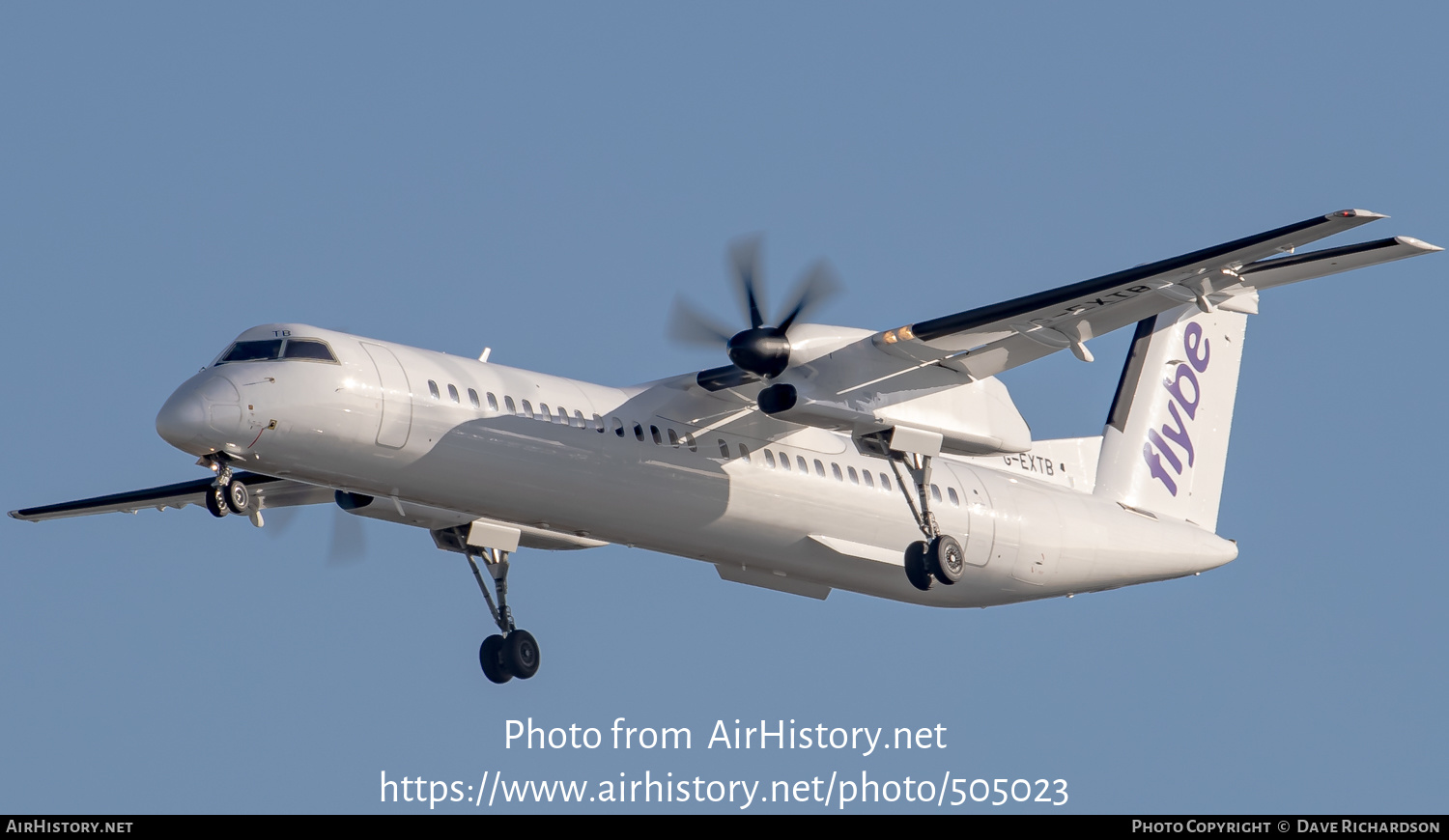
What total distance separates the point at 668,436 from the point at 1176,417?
350 inches

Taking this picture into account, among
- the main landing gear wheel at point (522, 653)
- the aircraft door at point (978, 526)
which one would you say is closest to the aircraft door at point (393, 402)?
the main landing gear wheel at point (522, 653)

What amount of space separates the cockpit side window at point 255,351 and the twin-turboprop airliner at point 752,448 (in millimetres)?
19

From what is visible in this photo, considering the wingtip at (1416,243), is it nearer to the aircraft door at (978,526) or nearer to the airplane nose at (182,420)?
the aircraft door at (978,526)

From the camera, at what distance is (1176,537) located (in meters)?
22.2

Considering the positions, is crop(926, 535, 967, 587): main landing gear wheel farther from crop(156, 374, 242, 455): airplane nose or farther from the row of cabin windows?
crop(156, 374, 242, 455): airplane nose

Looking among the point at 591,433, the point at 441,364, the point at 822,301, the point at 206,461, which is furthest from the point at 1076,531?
the point at 206,461

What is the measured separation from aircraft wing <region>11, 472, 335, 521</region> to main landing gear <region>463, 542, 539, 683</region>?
79.8 inches

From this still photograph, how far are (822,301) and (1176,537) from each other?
696 cm

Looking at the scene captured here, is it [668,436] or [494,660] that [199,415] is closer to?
[668,436]

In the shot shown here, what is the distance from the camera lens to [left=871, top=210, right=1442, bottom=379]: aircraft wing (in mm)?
16031

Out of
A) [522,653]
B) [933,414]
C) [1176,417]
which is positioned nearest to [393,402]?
[522,653]

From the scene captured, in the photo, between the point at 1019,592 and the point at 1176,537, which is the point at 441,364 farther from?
the point at 1176,537

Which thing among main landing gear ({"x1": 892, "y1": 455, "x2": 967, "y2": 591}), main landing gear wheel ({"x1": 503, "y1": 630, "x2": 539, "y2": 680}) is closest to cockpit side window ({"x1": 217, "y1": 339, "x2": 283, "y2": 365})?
main landing gear wheel ({"x1": 503, "y1": 630, "x2": 539, "y2": 680})

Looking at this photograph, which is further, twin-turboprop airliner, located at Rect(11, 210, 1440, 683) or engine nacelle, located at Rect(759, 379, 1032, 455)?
engine nacelle, located at Rect(759, 379, 1032, 455)
